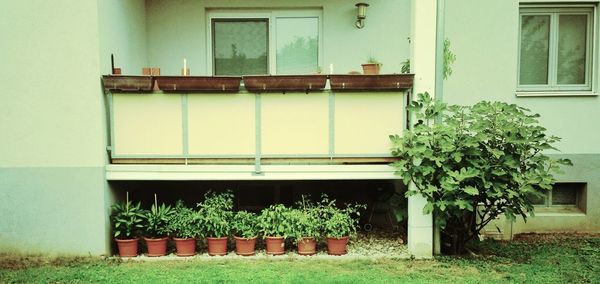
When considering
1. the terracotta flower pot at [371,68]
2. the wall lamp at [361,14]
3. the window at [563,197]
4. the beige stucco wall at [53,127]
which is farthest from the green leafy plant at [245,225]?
the window at [563,197]

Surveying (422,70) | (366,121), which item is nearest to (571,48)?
(422,70)

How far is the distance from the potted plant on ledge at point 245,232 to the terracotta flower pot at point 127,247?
1.48 meters

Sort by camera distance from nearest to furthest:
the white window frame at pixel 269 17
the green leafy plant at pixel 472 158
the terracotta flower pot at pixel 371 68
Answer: the green leafy plant at pixel 472 158, the terracotta flower pot at pixel 371 68, the white window frame at pixel 269 17

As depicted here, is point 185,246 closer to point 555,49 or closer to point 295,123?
point 295,123

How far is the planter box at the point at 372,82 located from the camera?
7211 mm

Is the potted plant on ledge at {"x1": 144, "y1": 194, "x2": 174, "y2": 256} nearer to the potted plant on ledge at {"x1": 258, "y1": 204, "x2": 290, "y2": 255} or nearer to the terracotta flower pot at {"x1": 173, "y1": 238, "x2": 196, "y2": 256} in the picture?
the terracotta flower pot at {"x1": 173, "y1": 238, "x2": 196, "y2": 256}

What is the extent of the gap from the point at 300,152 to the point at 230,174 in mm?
1111

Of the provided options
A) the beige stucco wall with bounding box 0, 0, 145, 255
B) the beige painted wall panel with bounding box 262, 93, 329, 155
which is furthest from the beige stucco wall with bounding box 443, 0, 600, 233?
the beige stucco wall with bounding box 0, 0, 145, 255

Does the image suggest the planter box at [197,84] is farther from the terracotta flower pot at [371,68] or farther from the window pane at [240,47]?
the window pane at [240,47]

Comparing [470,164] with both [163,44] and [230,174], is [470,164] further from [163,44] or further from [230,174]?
[163,44]

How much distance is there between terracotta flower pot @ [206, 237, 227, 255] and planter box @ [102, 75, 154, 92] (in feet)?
8.03

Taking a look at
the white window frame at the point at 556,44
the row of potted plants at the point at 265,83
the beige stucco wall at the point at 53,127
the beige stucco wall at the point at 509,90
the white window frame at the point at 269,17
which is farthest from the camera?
the white window frame at the point at 269,17

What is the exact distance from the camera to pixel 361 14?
902cm

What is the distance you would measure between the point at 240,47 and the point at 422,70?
375cm
